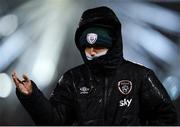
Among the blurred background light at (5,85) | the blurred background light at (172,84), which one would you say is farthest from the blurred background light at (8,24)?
the blurred background light at (172,84)

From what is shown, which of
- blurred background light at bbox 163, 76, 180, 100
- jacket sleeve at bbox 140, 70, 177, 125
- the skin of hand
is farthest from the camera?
blurred background light at bbox 163, 76, 180, 100

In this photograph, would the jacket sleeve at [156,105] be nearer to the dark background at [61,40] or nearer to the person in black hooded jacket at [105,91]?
the person in black hooded jacket at [105,91]

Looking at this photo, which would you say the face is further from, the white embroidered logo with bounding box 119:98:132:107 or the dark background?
the dark background

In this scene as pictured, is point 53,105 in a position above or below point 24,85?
below

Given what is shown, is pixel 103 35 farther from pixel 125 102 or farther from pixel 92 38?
pixel 125 102

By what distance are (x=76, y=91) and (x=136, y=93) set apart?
18cm

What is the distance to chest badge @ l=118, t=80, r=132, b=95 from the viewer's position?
4.45ft

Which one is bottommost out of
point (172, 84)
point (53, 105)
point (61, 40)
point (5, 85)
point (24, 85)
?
point (172, 84)

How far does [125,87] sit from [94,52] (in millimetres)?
144

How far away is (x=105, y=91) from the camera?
136 centimetres

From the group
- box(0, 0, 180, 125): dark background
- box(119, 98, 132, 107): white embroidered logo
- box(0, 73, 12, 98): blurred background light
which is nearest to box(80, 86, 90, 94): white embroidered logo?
box(119, 98, 132, 107): white embroidered logo

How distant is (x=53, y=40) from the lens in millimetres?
2199

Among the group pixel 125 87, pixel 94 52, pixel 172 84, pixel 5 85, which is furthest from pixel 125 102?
pixel 5 85

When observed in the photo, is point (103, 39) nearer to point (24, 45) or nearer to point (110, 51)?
point (110, 51)
